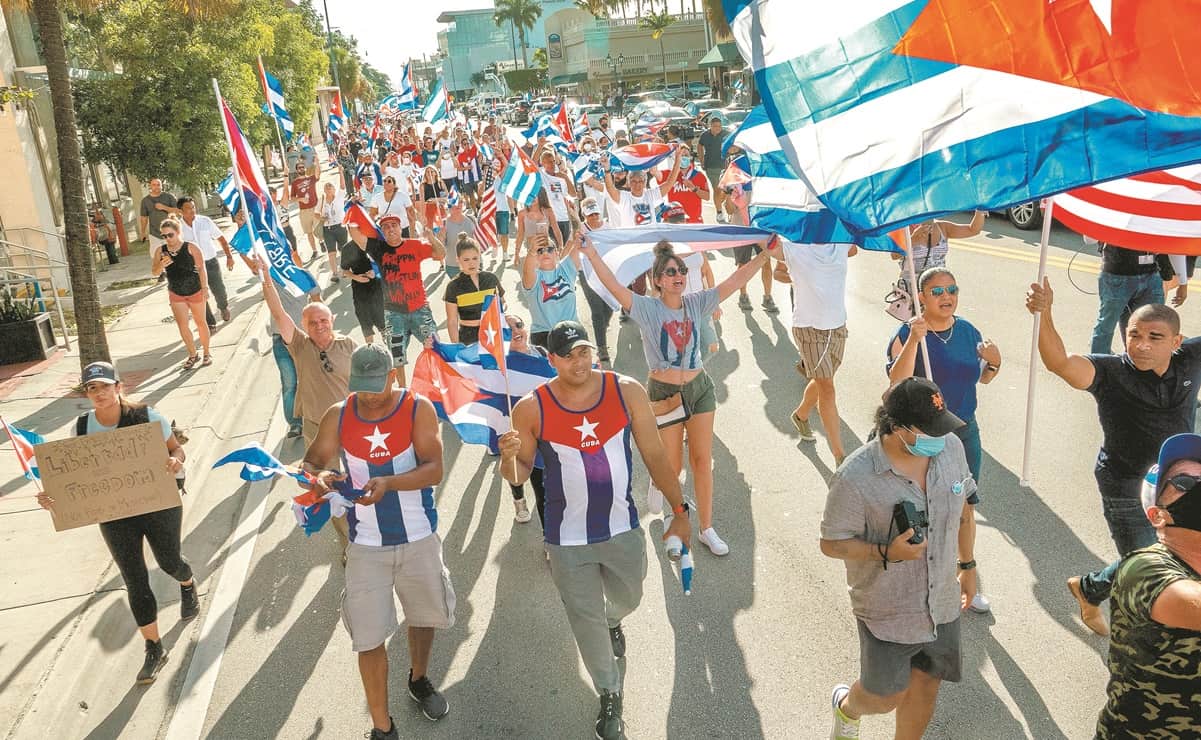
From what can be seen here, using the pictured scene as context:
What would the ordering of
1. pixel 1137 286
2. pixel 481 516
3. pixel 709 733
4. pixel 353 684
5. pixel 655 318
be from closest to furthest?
pixel 709 733
pixel 353 684
pixel 655 318
pixel 481 516
pixel 1137 286

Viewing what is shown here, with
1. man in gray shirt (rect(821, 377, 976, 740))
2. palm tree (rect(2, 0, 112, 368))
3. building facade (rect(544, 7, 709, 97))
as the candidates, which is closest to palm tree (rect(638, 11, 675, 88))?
building facade (rect(544, 7, 709, 97))

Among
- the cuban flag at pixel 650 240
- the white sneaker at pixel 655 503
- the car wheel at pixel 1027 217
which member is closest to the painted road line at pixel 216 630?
the white sneaker at pixel 655 503

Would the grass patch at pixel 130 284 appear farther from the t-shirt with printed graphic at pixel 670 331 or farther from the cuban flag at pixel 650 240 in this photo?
the t-shirt with printed graphic at pixel 670 331

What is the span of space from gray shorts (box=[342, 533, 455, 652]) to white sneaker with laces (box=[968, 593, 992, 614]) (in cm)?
279

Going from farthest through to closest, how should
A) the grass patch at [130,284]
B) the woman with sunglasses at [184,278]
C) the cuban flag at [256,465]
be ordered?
the grass patch at [130,284] → the woman with sunglasses at [184,278] → the cuban flag at [256,465]

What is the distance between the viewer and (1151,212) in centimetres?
488

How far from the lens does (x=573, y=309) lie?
25.3 ft

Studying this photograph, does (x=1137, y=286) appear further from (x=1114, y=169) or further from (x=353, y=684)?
(x=353, y=684)

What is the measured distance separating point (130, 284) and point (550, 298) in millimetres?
12197

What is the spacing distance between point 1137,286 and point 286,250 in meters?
6.69

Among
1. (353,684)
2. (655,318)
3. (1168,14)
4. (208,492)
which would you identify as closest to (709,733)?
(353,684)

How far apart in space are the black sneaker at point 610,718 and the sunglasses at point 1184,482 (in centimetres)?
252

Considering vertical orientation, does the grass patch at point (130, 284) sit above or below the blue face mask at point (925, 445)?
below

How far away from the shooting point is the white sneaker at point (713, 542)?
18.5 feet
